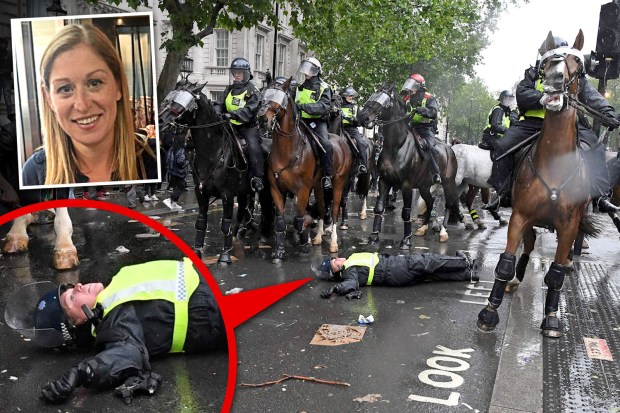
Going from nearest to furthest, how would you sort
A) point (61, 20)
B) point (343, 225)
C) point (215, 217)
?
→ point (61, 20), point (343, 225), point (215, 217)

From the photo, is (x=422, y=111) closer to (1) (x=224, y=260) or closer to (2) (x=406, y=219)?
(2) (x=406, y=219)

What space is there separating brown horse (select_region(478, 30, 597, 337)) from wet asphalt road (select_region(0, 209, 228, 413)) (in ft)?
15.0

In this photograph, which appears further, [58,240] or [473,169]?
[473,169]

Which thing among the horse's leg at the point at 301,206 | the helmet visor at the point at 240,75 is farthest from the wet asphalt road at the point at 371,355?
the helmet visor at the point at 240,75

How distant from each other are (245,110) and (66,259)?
6914 millimetres

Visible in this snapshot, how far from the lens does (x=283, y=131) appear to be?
8.73 m

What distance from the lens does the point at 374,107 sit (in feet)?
31.1

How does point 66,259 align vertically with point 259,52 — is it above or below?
below

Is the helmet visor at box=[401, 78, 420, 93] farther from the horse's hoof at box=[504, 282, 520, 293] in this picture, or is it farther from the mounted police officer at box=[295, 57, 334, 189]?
the horse's hoof at box=[504, 282, 520, 293]

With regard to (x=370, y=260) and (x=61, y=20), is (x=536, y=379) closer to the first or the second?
(x=370, y=260)

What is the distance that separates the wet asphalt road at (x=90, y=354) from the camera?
6.04ft

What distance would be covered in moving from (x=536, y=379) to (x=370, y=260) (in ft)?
9.91

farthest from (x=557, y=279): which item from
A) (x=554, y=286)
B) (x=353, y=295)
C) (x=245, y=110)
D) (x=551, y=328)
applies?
(x=245, y=110)

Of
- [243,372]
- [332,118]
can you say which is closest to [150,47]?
[243,372]
